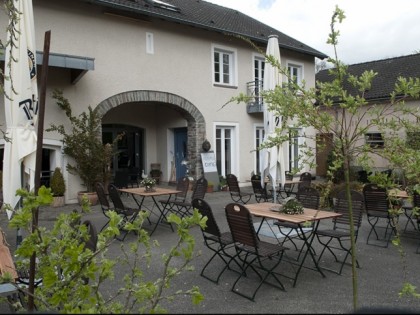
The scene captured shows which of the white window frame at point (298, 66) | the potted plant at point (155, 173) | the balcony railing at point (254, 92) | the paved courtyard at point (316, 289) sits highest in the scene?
the white window frame at point (298, 66)

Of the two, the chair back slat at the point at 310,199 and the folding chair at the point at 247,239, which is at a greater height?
the chair back slat at the point at 310,199

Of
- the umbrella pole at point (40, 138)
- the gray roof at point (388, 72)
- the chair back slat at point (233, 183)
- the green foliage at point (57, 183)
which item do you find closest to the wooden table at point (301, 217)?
the umbrella pole at point (40, 138)

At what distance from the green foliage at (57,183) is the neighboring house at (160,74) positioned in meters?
A: 0.51

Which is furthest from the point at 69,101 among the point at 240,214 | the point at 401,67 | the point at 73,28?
the point at 401,67

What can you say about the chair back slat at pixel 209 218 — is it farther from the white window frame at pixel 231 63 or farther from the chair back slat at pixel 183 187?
the white window frame at pixel 231 63

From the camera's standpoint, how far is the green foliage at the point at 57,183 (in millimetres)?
10023

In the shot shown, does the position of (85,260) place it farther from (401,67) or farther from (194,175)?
(401,67)

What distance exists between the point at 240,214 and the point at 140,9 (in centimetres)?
919

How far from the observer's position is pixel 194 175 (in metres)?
13.6

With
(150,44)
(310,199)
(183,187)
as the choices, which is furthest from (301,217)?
(150,44)

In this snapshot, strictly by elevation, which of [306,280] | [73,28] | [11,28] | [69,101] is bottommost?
[306,280]

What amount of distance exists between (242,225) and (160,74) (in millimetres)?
9184

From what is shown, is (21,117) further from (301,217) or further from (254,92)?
(254,92)

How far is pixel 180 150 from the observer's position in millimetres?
14922
